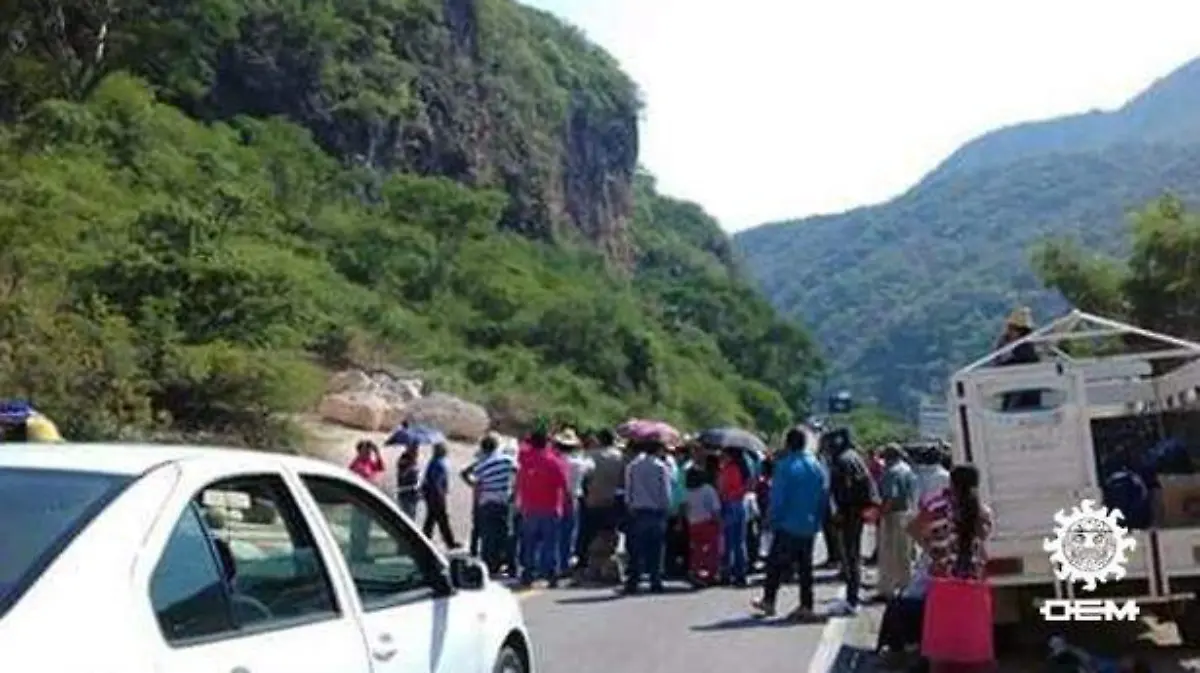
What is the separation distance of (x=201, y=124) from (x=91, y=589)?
73763 mm

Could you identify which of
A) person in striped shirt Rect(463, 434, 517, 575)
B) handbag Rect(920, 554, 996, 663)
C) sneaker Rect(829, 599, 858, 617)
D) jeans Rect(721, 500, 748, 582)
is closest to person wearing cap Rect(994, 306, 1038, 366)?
sneaker Rect(829, 599, 858, 617)

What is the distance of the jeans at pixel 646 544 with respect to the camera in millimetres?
16359

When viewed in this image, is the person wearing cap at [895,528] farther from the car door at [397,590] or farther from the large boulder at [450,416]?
the large boulder at [450,416]

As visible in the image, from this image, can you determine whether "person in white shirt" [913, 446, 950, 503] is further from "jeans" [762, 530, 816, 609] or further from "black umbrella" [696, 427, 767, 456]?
"black umbrella" [696, 427, 767, 456]

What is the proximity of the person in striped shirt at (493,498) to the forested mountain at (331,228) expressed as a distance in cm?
1064

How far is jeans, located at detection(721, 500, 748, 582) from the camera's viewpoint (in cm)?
1744

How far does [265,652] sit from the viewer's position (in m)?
4.99

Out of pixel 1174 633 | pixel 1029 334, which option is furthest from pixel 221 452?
pixel 1174 633

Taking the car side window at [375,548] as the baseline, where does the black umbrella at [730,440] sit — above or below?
above

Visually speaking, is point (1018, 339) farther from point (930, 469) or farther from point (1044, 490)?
point (930, 469)

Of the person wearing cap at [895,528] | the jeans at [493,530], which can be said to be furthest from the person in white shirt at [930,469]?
the jeans at [493,530]

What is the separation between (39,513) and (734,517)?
13.2m

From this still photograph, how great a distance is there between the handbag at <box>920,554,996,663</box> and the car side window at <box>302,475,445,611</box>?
3823 mm

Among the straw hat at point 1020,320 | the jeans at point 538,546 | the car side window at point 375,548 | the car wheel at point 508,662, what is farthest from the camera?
the jeans at point 538,546
